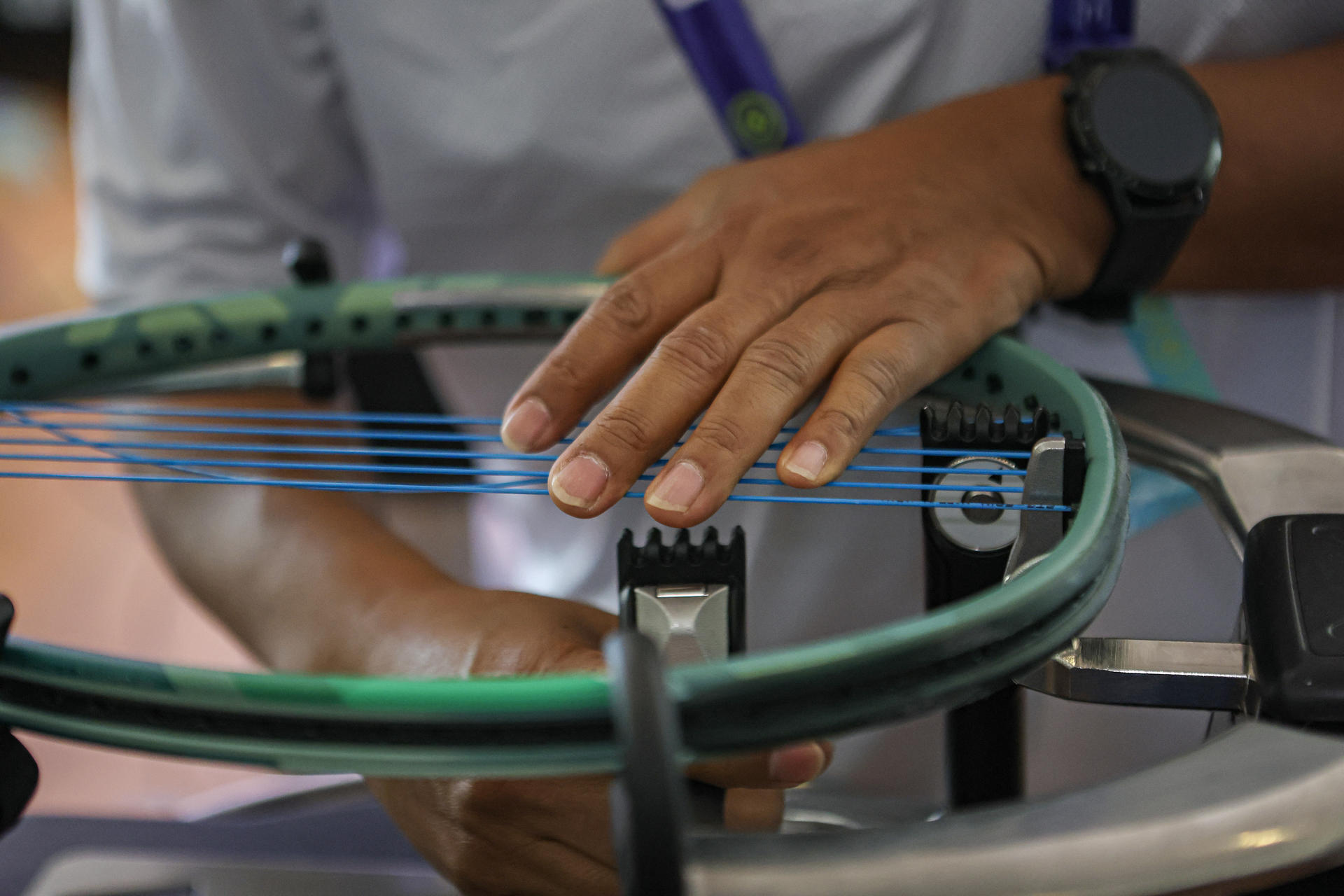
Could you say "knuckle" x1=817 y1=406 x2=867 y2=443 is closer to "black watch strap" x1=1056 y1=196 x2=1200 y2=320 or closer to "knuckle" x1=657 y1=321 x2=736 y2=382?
"knuckle" x1=657 y1=321 x2=736 y2=382

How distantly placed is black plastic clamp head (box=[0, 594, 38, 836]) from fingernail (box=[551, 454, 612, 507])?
15 centimetres

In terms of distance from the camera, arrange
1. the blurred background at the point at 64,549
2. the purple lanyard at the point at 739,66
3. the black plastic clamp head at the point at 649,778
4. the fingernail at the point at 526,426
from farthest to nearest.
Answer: the blurred background at the point at 64,549 < the purple lanyard at the point at 739,66 < the fingernail at the point at 526,426 < the black plastic clamp head at the point at 649,778

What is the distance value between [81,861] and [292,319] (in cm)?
25

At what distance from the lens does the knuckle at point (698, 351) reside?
1.28ft

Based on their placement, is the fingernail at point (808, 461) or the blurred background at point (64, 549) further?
the blurred background at point (64, 549)

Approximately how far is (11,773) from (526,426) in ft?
0.66

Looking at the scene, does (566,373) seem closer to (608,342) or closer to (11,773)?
(608,342)

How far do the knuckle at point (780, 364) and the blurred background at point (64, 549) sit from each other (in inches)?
16.7

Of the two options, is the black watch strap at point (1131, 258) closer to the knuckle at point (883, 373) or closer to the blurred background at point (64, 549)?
the knuckle at point (883, 373)

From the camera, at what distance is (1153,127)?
438 mm

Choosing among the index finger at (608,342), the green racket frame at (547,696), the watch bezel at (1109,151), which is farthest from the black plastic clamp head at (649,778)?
the watch bezel at (1109,151)

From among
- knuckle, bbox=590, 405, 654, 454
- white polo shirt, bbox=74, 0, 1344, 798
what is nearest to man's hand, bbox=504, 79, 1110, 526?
knuckle, bbox=590, 405, 654, 454

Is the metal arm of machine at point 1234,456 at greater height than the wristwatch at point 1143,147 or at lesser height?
lesser

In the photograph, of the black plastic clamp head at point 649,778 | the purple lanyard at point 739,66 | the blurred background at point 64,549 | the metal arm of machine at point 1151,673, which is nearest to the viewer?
the black plastic clamp head at point 649,778
